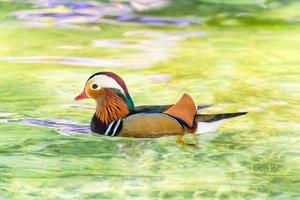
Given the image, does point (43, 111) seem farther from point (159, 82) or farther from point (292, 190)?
point (292, 190)

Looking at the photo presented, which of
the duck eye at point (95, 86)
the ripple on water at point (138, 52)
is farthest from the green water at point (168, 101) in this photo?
the duck eye at point (95, 86)

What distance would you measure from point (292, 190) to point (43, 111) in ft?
2.66

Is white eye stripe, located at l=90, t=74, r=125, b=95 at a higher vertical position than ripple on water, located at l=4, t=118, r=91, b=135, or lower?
higher

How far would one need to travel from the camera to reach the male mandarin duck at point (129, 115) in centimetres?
193

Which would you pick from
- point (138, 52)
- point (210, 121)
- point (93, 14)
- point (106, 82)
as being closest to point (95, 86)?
point (106, 82)

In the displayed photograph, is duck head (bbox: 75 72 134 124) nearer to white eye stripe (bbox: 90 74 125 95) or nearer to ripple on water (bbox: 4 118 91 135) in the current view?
white eye stripe (bbox: 90 74 125 95)

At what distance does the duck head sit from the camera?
193cm

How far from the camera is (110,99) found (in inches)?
76.1

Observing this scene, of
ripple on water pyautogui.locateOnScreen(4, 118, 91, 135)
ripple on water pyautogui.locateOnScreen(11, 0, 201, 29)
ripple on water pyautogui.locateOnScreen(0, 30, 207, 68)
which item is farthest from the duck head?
ripple on water pyautogui.locateOnScreen(11, 0, 201, 29)

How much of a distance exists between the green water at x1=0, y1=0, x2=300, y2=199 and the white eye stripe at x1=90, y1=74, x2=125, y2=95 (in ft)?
0.43

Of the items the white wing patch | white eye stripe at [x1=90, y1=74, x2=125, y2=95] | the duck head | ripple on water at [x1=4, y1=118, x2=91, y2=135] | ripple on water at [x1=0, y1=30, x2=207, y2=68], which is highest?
white eye stripe at [x1=90, y1=74, x2=125, y2=95]

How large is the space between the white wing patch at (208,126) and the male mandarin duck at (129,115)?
0.03m

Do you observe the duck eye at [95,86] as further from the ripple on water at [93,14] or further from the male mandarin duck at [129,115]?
the ripple on water at [93,14]

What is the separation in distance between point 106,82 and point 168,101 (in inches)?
16.5
